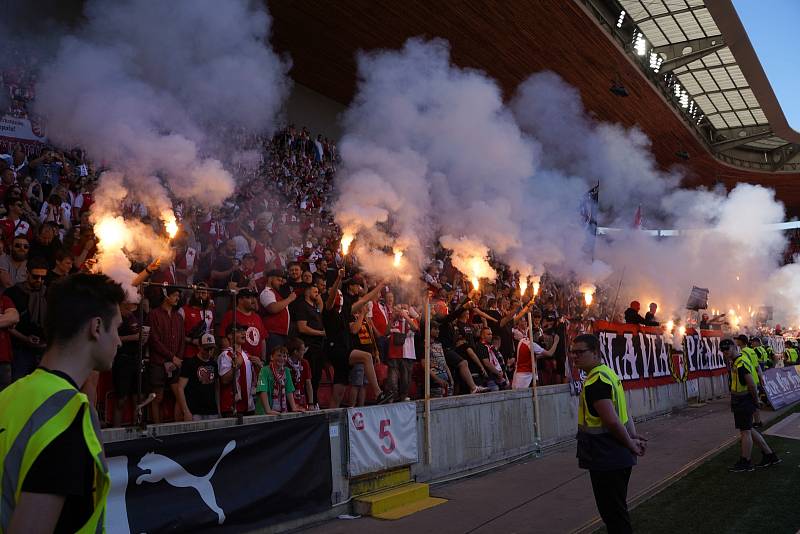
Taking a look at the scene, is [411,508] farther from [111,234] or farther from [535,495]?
[111,234]

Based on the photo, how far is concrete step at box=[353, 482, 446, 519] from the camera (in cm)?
689

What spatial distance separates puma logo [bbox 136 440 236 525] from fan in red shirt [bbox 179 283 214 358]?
1.46 metres

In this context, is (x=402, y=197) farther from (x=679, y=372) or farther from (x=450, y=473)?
(x=679, y=372)

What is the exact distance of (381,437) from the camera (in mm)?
7406

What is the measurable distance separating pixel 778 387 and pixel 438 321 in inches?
399

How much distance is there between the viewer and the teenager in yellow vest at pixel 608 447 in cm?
461

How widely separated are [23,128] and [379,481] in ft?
21.9

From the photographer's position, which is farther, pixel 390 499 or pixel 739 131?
pixel 739 131

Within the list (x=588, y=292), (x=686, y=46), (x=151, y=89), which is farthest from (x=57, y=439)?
(x=686, y=46)

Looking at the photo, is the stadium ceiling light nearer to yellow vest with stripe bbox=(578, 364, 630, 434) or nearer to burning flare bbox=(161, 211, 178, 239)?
burning flare bbox=(161, 211, 178, 239)

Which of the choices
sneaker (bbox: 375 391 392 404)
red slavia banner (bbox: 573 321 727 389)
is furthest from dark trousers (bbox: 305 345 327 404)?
red slavia banner (bbox: 573 321 727 389)

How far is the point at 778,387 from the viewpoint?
15734 millimetres

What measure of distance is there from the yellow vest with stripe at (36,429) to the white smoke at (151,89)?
6.87m

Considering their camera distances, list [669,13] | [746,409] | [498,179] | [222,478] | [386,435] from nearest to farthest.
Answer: [222,478], [386,435], [746,409], [498,179], [669,13]
